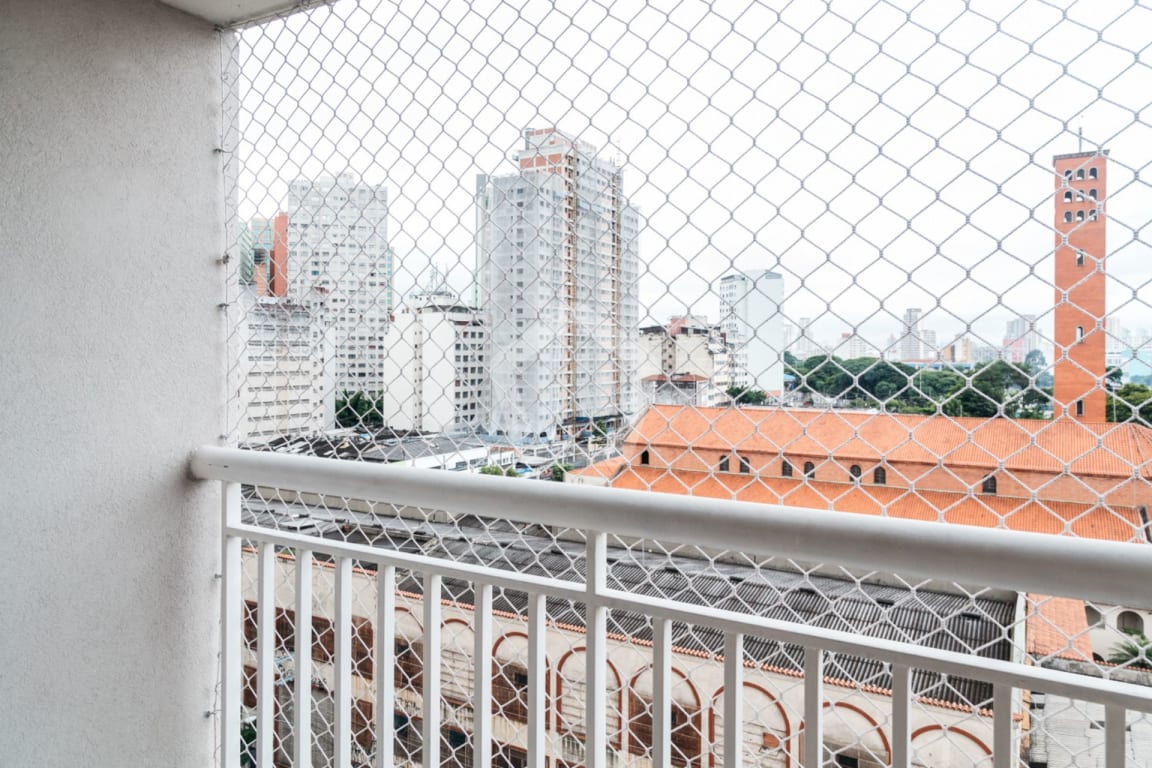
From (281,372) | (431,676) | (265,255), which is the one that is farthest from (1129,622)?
(265,255)

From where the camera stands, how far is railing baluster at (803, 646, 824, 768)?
36.3 inches

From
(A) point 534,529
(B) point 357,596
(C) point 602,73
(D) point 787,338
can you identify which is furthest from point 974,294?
(B) point 357,596

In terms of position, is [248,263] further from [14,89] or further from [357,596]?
[357,596]

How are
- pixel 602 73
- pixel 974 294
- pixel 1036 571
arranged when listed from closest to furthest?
pixel 1036 571
pixel 974 294
pixel 602 73

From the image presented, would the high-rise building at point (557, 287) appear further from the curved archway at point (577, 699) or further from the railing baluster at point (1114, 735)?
the railing baluster at point (1114, 735)

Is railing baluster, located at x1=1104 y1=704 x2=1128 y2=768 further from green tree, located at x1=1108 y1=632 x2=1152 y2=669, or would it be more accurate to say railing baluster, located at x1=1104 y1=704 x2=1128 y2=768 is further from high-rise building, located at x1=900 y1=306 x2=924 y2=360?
high-rise building, located at x1=900 y1=306 x2=924 y2=360

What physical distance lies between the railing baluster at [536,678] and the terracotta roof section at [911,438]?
0.32 m

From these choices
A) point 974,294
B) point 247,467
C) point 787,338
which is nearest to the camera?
point 974,294

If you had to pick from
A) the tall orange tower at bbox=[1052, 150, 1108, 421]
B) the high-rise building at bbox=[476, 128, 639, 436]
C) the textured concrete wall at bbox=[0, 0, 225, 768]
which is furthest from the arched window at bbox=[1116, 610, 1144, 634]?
the textured concrete wall at bbox=[0, 0, 225, 768]

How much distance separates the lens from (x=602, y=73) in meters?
1.20

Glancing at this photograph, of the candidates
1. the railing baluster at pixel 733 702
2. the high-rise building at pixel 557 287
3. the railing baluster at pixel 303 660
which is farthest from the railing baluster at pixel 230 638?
the railing baluster at pixel 733 702

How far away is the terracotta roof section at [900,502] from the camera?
2.78ft

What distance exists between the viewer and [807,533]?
35.4 inches

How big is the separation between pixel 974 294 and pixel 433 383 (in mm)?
954
